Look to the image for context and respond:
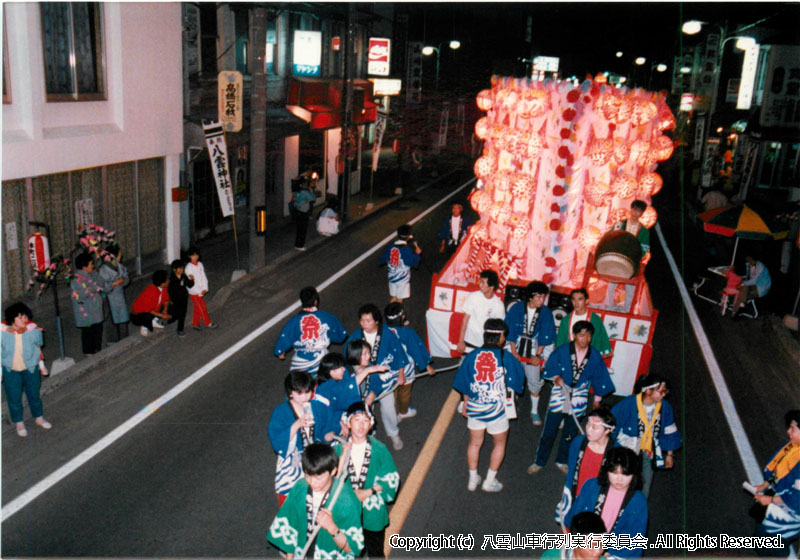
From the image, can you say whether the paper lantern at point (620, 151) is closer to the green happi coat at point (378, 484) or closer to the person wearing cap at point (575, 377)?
the person wearing cap at point (575, 377)

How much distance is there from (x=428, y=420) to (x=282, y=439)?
11.7ft

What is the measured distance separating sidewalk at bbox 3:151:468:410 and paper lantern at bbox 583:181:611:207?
726cm

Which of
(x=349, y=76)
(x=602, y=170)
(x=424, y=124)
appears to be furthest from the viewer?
(x=424, y=124)

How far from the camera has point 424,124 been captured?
47438 mm

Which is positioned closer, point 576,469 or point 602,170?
point 576,469

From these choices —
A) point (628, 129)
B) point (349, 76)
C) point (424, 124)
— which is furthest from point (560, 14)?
point (628, 129)

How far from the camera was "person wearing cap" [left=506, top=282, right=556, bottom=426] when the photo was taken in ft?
28.0

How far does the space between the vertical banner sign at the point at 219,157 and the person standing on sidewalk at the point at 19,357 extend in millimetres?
6892

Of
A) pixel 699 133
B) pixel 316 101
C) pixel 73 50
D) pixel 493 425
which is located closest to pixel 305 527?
pixel 493 425

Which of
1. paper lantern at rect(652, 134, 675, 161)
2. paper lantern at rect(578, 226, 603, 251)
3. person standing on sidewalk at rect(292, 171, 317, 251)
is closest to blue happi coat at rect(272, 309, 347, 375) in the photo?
paper lantern at rect(578, 226, 603, 251)

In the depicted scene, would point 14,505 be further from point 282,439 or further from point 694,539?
point 694,539

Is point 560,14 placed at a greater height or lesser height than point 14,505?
greater

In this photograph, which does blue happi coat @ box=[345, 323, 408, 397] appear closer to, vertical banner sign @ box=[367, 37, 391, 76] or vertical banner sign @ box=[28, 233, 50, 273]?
vertical banner sign @ box=[28, 233, 50, 273]

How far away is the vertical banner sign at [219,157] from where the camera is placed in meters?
14.0
